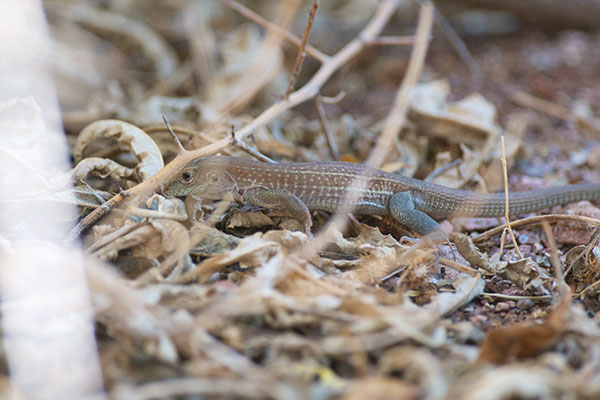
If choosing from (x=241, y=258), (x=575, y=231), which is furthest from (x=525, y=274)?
(x=241, y=258)

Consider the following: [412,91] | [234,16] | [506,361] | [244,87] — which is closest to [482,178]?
[412,91]

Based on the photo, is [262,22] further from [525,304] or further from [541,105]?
[541,105]

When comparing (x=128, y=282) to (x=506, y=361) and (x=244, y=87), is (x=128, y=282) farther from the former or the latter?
(x=244, y=87)

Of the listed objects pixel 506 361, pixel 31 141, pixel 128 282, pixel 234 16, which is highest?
pixel 234 16

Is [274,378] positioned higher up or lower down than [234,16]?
lower down

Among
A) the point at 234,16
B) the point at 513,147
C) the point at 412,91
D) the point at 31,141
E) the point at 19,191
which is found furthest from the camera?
the point at 234,16

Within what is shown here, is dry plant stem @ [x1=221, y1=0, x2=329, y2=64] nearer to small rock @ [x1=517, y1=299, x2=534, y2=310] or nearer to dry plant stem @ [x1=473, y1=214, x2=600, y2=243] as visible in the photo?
dry plant stem @ [x1=473, y1=214, x2=600, y2=243]

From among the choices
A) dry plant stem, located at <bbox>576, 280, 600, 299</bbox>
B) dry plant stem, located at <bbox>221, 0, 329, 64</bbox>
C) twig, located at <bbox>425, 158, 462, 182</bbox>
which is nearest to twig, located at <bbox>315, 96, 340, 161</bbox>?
dry plant stem, located at <bbox>221, 0, 329, 64</bbox>
